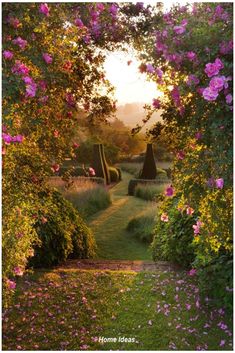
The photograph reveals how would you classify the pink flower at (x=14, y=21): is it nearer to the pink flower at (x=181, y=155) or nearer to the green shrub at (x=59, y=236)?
the pink flower at (x=181, y=155)

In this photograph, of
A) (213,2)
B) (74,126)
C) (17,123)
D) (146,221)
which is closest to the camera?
(213,2)

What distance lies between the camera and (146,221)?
37.3 ft

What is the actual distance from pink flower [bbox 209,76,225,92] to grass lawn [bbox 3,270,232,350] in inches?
106

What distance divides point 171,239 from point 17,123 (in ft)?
10.5

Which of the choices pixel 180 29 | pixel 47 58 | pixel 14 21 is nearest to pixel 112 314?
pixel 47 58

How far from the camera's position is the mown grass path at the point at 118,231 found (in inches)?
377

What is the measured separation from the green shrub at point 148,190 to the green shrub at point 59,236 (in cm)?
664

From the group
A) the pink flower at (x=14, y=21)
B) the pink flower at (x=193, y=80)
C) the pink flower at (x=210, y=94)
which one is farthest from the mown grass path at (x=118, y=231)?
the pink flower at (x=14, y=21)

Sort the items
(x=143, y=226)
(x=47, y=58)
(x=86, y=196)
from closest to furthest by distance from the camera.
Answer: (x=47, y=58), (x=143, y=226), (x=86, y=196)

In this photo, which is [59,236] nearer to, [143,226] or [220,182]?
[220,182]

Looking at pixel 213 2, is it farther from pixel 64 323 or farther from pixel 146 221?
pixel 146 221

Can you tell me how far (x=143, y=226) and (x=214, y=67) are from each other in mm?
7795

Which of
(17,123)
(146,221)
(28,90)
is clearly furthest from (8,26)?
(146,221)

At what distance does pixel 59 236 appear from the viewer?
24.1ft
